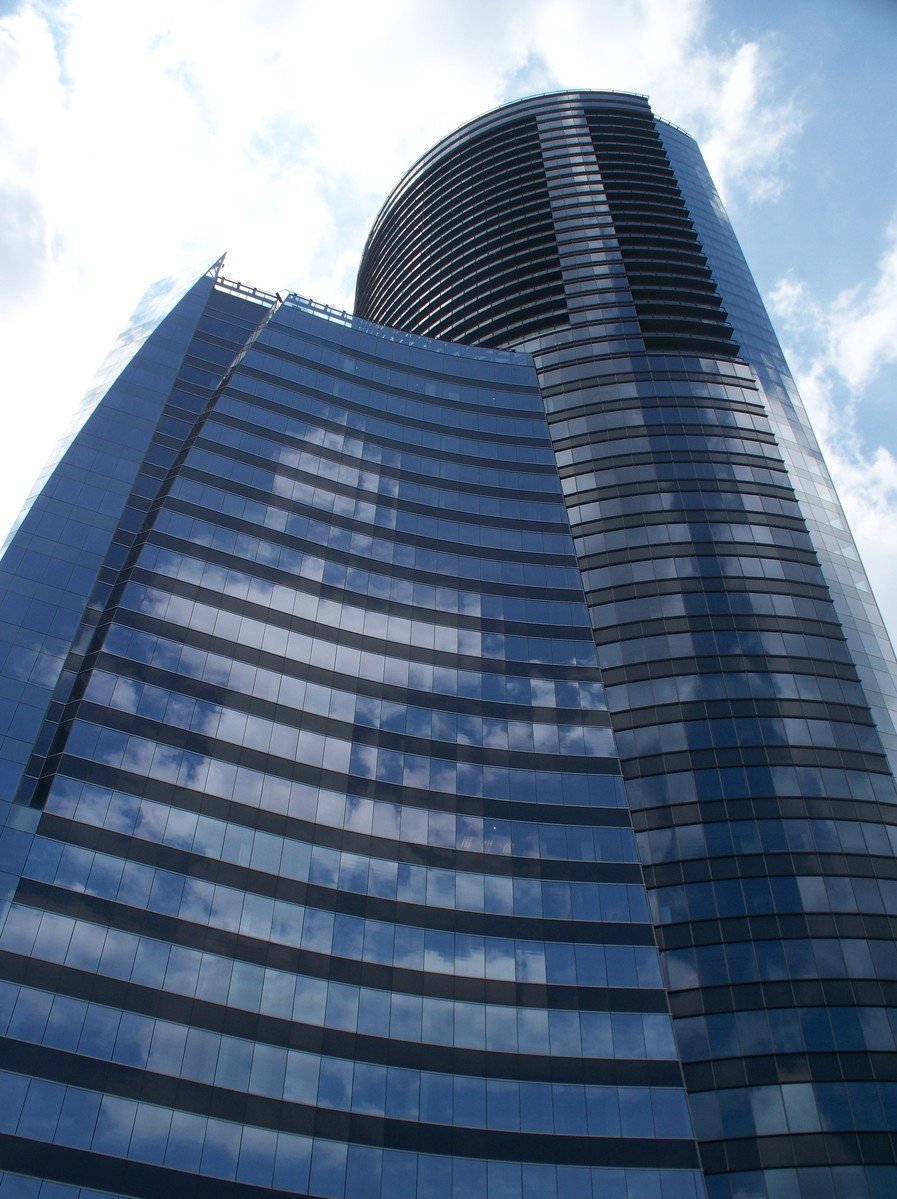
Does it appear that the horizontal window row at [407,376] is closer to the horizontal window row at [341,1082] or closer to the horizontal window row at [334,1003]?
the horizontal window row at [334,1003]

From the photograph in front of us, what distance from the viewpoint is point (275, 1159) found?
38188 millimetres

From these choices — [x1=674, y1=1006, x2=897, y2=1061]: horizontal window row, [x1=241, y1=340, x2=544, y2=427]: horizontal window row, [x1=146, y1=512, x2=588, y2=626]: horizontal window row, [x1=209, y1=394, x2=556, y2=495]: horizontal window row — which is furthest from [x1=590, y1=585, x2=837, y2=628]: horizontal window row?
[x1=674, y1=1006, x2=897, y2=1061]: horizontal window row

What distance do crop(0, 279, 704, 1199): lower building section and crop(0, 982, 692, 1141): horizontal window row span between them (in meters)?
0.12

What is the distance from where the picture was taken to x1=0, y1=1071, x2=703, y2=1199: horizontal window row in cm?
3625

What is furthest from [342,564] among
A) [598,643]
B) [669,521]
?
[669,521]

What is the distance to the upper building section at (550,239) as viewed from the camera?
8825cm

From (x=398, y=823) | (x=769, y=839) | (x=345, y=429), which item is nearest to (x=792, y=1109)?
(x=769, y=839)

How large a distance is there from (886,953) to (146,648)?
146 feet

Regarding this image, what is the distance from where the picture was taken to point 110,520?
56.0m

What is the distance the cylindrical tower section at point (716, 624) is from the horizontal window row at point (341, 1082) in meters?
5.50

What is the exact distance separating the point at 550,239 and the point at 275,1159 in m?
89.0

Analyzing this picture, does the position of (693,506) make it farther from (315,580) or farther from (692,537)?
(315,580)

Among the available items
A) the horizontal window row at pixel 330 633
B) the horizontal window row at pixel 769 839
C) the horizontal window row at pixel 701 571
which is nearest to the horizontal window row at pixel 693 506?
the horizontal window row at pixel 701 571

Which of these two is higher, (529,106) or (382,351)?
(529,106)
